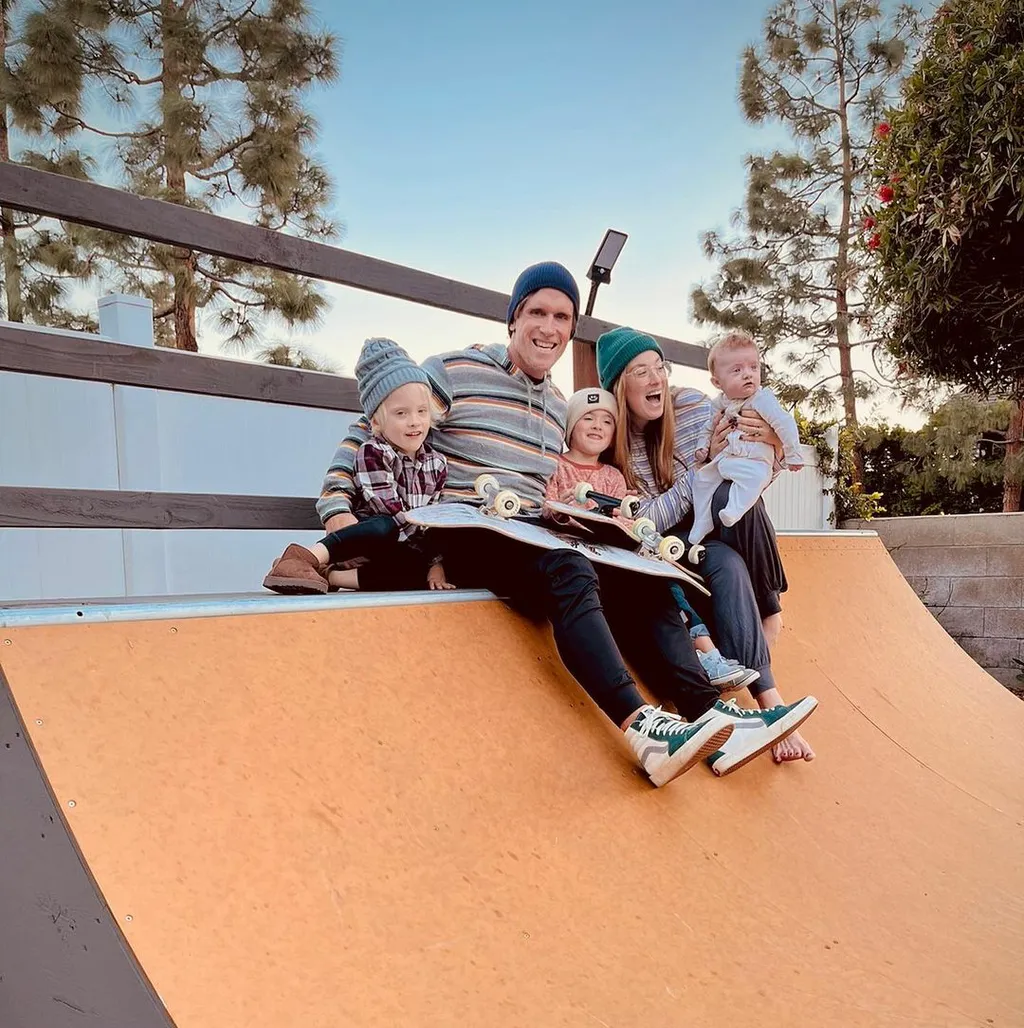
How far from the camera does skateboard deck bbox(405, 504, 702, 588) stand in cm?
214

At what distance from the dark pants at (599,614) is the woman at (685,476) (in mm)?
382

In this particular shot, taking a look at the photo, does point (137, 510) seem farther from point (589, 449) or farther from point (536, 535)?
point (589, 449)

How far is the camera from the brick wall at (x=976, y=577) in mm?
6066

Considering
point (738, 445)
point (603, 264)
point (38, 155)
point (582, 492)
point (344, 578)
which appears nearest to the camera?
point (344, 578)

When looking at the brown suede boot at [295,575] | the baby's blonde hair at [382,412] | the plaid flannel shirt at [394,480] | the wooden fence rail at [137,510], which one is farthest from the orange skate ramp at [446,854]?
the wooden fence rail at [137,510]

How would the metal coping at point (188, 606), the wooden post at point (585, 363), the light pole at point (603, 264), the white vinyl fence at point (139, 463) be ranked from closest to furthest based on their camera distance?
the metal coping at point (188, 606) → the wooden post at point (585, 363) → the light pole at point (603, 264) → the white vinyl fence at point (139, 463)

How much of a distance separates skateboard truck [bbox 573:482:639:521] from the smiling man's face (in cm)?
42

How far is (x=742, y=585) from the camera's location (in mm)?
2725

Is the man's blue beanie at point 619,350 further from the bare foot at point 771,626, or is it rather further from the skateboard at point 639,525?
the bare foot at point 771,626

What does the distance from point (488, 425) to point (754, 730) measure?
121 cm

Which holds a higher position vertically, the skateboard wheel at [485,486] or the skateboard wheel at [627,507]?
the skateboard wheel at [485,486]

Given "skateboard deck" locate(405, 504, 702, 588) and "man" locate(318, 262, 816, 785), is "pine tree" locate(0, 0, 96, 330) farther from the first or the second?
"skateboard deck" locate(405, 504, 702, 588)

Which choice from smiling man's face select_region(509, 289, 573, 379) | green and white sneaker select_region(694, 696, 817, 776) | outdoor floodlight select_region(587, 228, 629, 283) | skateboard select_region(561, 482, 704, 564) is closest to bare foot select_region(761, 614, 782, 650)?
skateboard select_region(561, 482, 704, 564)

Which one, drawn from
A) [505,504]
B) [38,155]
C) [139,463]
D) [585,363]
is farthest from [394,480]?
[38,155]
